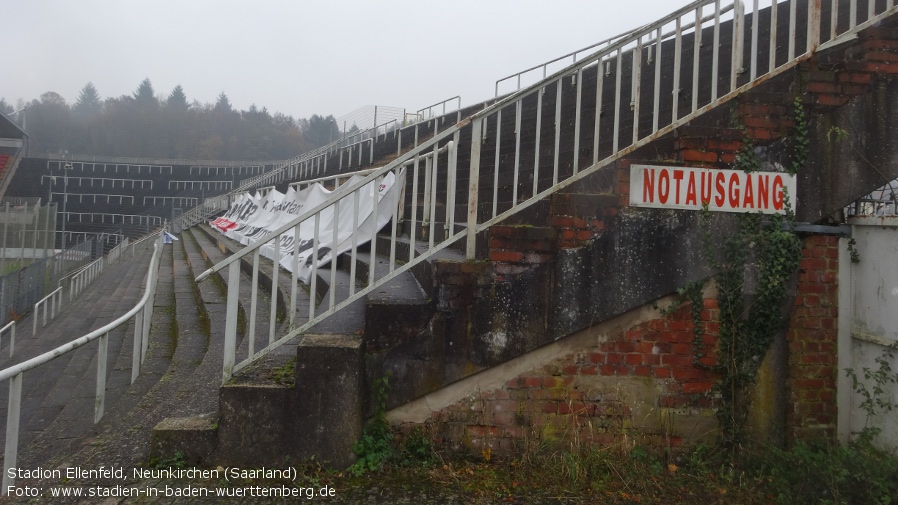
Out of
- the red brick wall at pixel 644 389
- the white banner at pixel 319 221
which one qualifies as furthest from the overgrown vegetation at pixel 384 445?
the white banner at pixel 319 221

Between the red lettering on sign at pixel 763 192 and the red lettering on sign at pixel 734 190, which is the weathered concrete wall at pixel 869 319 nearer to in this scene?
the red lettering on sign at pixel 763 192

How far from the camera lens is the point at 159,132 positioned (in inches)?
3371

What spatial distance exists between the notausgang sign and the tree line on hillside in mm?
77212

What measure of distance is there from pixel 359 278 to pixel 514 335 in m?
2.35

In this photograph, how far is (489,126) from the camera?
10.6 meters

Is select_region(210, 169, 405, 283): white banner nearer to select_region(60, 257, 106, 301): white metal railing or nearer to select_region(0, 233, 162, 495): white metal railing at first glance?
select_region(0, 233, 162, 495): white metal railing

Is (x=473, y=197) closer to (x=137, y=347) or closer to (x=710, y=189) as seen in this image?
(x=710, y=189)

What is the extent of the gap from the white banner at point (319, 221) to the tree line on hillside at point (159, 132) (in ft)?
216

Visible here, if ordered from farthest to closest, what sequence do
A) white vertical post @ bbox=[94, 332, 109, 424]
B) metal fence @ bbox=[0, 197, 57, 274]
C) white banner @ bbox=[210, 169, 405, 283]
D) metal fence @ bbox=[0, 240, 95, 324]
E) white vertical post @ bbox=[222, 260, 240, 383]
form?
metal fence @ bbox=[0, 197, 57, 274], metal fence @ bbox=[0, 240, 95, 324], white vertical post @ bbox=[94, 332, 109, 424], white banner @ bbox=[210, 169, 405, 283], white vertical post @ bbox=[222, 260, 240, 383]

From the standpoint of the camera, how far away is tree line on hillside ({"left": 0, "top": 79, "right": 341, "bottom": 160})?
82312mm

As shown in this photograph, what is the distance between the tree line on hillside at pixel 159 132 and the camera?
8231 cm

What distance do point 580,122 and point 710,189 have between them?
89.4 inches

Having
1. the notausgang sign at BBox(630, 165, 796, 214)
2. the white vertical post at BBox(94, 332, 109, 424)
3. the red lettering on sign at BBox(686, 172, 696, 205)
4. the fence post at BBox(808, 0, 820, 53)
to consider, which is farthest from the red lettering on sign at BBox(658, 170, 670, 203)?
the white vertical post at BBox(94, 332, 109, 424)

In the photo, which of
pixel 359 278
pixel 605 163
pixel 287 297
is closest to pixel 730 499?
pixel 605 163
